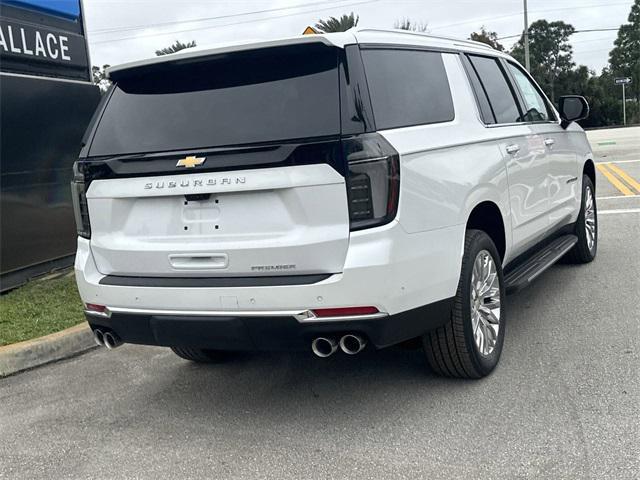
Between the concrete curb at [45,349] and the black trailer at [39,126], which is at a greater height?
the black trailer at [39,126]

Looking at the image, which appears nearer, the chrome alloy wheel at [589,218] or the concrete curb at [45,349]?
the concrete curb at [45,349]

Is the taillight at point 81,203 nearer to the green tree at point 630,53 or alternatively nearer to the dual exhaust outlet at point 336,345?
the dual exhaust outlet at point 336,345

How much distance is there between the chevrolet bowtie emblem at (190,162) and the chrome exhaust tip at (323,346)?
103cm

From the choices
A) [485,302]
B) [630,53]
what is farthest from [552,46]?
[485,302]

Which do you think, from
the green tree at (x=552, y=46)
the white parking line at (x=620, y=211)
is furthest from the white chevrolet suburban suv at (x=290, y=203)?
the green tree at (x=552, y=46)

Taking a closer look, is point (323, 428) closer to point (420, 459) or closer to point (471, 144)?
point (420, 459)

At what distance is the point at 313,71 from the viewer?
11.0 ft

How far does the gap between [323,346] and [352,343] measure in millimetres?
140

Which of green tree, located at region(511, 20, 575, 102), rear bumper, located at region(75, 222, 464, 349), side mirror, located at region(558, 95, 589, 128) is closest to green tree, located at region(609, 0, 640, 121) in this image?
green tree, located at region(511, 20, 575, 102)

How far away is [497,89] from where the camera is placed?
16.1 ft

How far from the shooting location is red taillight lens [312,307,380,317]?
10.5ft

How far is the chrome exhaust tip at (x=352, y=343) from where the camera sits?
329cm

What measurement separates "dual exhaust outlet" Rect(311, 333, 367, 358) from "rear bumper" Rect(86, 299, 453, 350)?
0.11 feet

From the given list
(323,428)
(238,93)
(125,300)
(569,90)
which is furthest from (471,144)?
(569,90)
